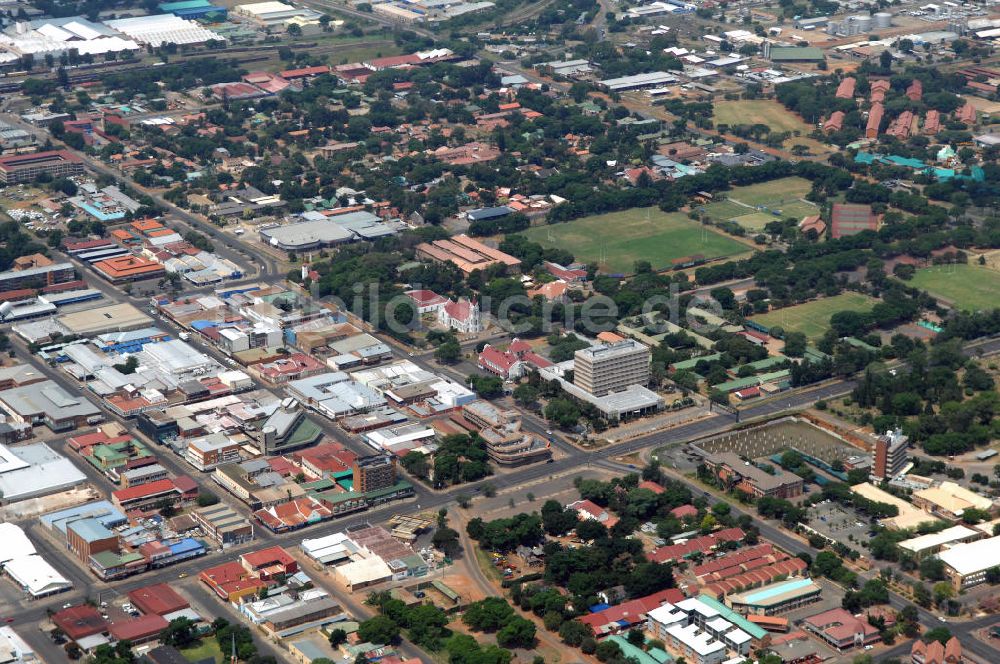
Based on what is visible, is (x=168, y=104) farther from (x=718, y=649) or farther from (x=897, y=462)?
(x=718, y=649)

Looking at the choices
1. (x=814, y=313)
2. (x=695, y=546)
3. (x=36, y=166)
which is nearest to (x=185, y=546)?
(x=695, y=546)

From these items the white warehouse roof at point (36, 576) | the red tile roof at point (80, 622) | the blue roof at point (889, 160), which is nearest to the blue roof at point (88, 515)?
the white warehouse roof at point (36, 576)

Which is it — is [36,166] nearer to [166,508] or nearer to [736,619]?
[166,508]

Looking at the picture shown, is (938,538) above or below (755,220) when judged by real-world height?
above

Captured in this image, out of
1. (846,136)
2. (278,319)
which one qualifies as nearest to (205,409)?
(278,319)

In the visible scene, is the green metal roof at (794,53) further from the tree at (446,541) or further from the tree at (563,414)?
the tree at (446,541)

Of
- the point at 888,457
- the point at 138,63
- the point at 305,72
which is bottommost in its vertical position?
the point at 138,63

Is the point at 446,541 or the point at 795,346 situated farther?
the point at 795,346
